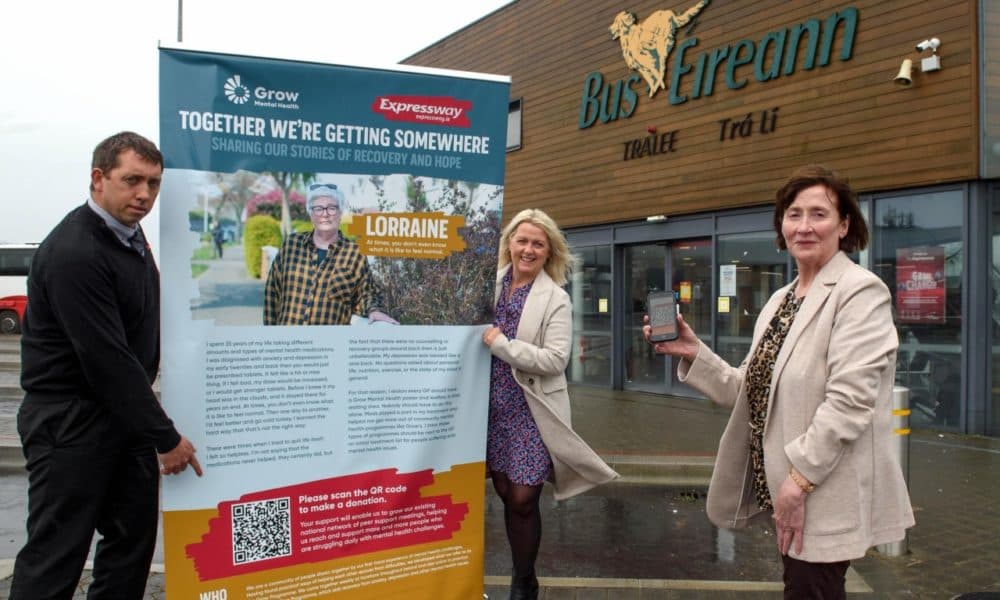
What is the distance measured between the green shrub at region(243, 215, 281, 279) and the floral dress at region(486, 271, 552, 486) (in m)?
1.25

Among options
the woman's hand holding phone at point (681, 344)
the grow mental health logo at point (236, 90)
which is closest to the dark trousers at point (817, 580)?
the woman's hand holding phone at point (681, 344)

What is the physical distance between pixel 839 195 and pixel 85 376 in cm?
270

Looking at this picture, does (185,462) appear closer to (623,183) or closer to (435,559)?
(435,559)

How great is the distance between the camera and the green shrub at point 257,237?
2.45m

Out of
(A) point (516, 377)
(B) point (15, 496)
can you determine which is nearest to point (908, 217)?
(A) point (516, 377)

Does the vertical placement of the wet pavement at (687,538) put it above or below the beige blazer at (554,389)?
below

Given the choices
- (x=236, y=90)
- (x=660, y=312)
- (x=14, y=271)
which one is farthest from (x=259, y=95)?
(x=14, y=271)

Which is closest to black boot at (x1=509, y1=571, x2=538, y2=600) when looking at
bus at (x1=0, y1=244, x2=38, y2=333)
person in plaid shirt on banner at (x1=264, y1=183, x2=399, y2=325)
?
person in plaid shirt on banner at (x1=264, y1=183, x2=399, y2=325)

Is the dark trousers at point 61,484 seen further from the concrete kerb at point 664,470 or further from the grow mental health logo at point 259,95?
the concrete kerb at point 664,470

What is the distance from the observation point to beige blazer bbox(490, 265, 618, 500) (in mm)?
3221

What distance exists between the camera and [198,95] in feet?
7.73

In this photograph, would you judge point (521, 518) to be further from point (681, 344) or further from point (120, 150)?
point (120, 150)

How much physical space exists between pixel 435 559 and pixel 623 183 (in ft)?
31.2

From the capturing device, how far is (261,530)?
247 centimetres
